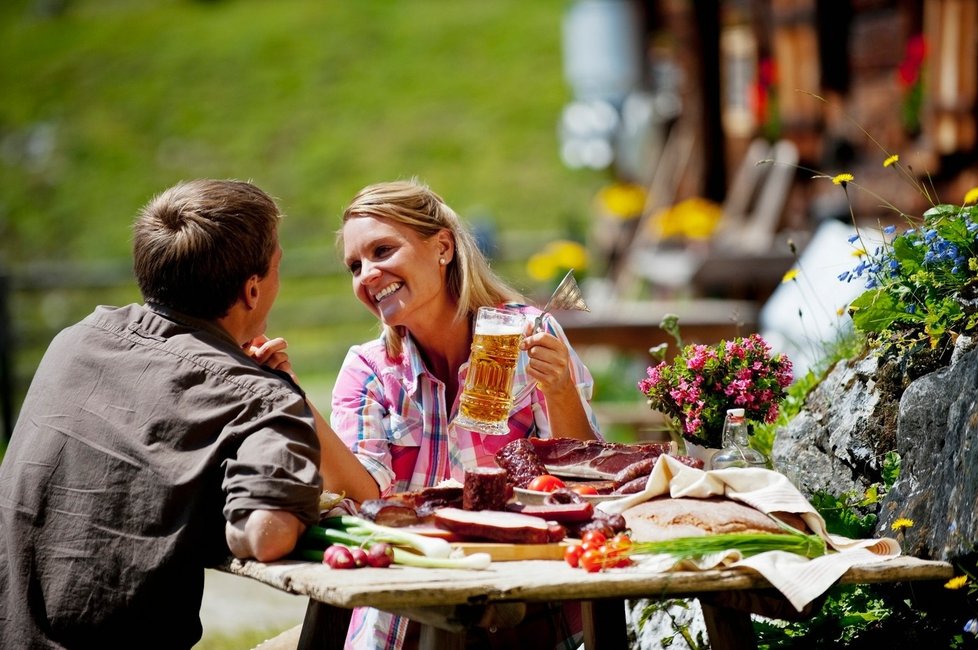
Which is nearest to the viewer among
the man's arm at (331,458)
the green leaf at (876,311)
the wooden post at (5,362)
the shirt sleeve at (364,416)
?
the man's arm at (331,458)

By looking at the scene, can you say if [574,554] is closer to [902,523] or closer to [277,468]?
[277,468]

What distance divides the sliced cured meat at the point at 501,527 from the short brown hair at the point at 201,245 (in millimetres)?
700

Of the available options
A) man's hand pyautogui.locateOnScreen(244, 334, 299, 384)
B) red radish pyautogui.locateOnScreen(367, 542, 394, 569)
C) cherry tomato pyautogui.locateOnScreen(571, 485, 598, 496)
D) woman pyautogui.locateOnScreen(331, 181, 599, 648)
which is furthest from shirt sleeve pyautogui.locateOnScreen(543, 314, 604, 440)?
red radish pyautogui.locateOnScreen(367, 542, 394, 569)

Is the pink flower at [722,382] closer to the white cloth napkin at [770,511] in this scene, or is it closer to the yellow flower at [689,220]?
the white cloth napkin at [770,511]

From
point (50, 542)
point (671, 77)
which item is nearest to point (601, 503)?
point (50, 542)

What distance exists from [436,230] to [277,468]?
1304 mm

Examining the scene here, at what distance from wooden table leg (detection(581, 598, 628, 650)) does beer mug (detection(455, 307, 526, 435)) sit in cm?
50

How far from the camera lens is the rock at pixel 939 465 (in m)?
2.69

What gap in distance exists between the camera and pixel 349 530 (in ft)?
8.57

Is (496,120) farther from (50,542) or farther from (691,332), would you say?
(50,542)

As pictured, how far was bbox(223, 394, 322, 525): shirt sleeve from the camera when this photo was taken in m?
2.52

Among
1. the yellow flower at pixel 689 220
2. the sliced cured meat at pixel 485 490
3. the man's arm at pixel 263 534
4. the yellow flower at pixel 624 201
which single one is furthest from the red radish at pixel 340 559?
the yellow flower at pixel 624 201

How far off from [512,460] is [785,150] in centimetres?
806

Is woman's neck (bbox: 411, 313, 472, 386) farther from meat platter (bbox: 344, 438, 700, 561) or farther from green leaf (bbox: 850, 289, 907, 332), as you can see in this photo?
green leaf (bbox: 850, 289, 907, 332)
